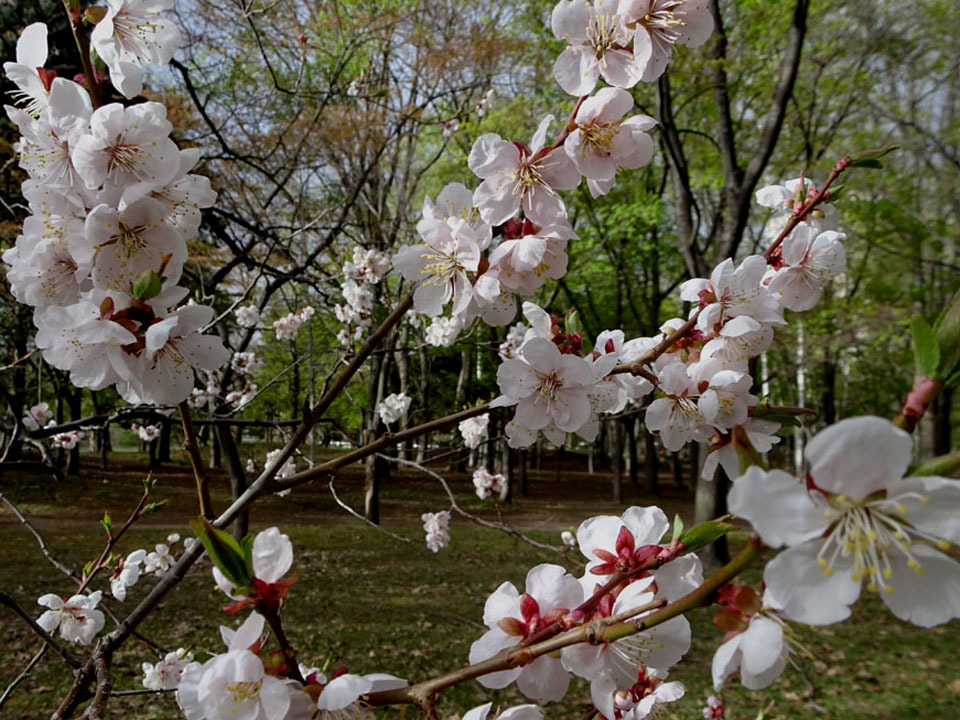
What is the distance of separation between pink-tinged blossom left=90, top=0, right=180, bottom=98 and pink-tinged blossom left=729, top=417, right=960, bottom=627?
0.98 meters

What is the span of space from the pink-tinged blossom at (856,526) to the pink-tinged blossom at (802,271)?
2.26 ft

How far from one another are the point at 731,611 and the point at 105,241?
0.80 m

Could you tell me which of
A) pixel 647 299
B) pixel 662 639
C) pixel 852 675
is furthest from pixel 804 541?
pixel 647 299

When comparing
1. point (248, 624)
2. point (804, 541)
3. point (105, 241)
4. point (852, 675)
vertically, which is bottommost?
point (852, 675)

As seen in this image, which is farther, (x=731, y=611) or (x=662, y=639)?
(x=662, y=639)

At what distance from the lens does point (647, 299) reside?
12.6 m

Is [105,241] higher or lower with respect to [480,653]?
higher

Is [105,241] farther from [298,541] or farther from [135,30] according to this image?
[298,541]

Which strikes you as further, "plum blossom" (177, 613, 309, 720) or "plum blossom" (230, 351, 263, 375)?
"plum blossom" (230, 351, 263, 375)

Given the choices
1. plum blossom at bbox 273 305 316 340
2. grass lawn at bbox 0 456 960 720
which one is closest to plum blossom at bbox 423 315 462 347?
plum blossom at bbox 273 305 316 340

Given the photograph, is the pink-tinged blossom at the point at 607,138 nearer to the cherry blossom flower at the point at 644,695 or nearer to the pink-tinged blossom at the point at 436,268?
the pink-tinged blossom at the point at 436,268

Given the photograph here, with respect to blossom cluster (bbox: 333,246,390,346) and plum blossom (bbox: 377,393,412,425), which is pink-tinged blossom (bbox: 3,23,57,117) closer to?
blossom cluster (bbox: 333,246,390,346)

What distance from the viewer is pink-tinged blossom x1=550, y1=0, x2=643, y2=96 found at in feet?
3.14

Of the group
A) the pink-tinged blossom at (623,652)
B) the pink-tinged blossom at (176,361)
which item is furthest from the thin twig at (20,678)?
the pink-tinged blossom at (623,652)
